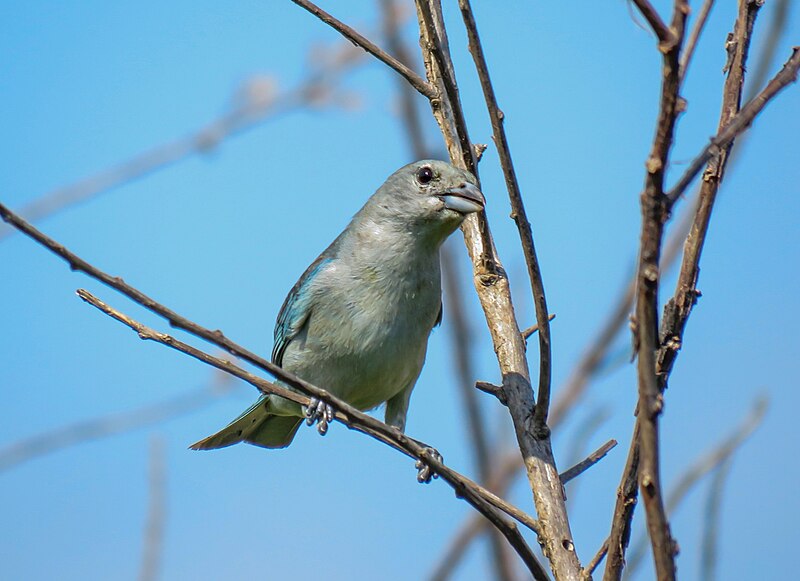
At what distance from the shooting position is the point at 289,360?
6012 mm

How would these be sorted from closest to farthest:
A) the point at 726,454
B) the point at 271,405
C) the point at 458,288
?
the point at 726,454, the point at 458,288, the point at 271,405

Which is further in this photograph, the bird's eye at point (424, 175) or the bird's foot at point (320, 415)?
the bird's eye at point (424, 175)

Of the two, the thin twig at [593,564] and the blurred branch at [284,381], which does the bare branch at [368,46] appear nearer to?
the blurred branch at [284,381]

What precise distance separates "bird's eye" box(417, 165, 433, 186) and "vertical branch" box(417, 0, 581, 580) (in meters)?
0.76

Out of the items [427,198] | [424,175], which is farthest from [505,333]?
[424,175]

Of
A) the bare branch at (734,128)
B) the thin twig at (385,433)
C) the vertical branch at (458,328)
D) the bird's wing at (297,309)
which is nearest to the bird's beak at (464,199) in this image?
the vertical branch at (458,328)

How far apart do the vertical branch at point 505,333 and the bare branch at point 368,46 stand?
145 millimetres

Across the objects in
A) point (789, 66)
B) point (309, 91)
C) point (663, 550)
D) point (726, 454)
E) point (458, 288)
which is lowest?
point (663, 550)

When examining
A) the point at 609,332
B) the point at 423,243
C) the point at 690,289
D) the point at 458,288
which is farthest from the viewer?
the point at 423,243

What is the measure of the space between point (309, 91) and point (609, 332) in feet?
10.6

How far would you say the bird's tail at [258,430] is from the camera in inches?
255

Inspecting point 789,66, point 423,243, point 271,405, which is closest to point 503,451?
point 423,243

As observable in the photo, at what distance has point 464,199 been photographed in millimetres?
5047

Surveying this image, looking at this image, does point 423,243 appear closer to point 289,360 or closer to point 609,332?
point 289,360
